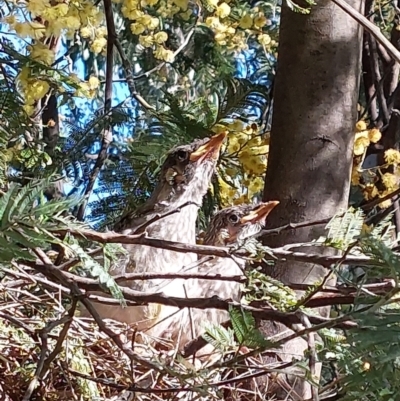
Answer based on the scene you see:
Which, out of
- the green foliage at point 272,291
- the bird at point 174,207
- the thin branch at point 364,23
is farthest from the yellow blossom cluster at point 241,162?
the green foliage at point 272,291

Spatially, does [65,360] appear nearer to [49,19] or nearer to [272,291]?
[272,291]

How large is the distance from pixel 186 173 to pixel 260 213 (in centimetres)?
22

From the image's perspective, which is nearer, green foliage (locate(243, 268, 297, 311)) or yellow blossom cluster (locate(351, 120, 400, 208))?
green foliage (locate(243, 268, 297, 311))

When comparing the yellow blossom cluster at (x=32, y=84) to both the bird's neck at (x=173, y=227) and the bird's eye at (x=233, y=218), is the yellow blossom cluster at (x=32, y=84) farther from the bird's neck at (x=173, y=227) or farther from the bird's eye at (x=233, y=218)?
the bird's eye at (x=233, y=218)

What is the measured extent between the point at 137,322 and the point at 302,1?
686 mm

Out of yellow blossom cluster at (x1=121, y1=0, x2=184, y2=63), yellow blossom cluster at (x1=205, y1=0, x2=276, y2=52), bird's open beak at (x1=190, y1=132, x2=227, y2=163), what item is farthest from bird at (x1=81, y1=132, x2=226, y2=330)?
yellow blossom cluster at (x1=205, y1=0, x2=276, y2=52)

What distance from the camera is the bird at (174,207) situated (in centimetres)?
168

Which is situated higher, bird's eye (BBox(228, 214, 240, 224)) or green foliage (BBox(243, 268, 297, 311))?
green foliage (BBox(243, 268, 297, 311))

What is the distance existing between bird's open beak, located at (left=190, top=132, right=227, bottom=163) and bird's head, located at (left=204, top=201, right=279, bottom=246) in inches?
5.7

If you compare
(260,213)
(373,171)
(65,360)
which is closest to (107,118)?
(260,213)

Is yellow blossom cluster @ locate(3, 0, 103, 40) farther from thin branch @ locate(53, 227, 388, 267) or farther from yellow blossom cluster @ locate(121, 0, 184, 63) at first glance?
thin branch @ locate(53, 227, 388, 267)

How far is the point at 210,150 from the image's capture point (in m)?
1.81

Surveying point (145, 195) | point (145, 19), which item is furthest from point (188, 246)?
point (145, 195)

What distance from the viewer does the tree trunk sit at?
1.64 m
